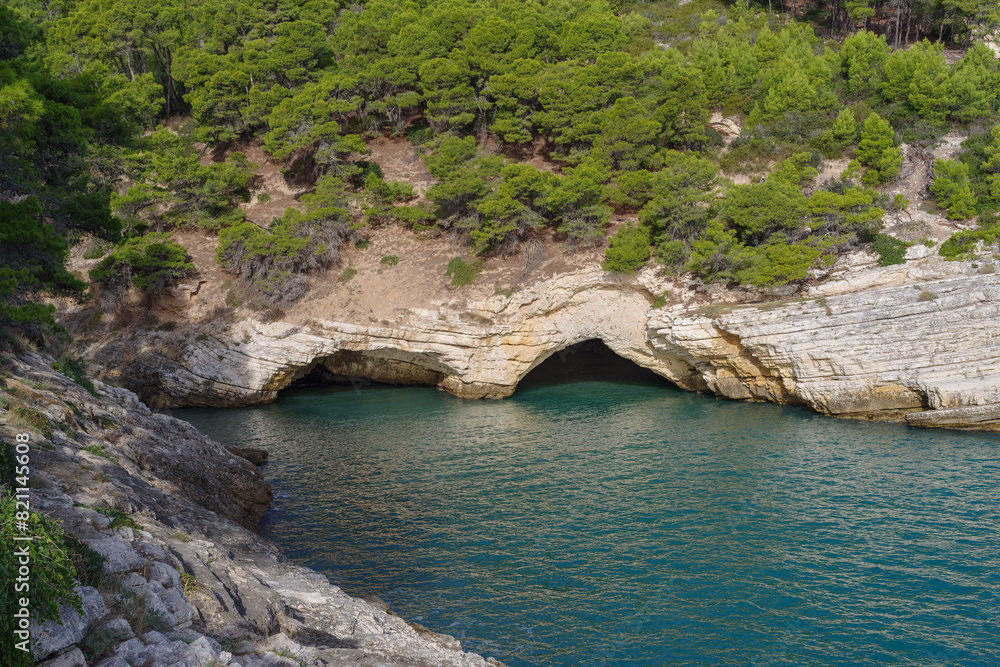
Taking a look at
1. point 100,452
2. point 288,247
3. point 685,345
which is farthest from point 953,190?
point 100,452

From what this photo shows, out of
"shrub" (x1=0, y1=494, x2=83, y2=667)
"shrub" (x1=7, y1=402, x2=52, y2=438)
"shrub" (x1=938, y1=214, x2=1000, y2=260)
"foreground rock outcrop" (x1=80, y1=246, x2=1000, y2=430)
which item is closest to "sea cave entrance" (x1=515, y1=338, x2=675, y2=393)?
"foreground rock outcrop" (x1=80, y1=246, x2=1000, y2=430)

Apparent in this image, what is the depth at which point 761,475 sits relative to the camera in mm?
20297

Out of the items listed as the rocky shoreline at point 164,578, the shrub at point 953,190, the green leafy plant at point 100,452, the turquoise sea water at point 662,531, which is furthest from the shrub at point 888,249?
the green leafy plant at point 100,452

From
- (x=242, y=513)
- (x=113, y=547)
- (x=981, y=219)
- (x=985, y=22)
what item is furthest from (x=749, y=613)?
(x=985, y=22)

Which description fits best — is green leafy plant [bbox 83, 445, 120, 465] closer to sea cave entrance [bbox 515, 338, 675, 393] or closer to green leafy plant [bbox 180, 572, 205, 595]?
green leafy plant [bbox 180, 572, 205, 595]

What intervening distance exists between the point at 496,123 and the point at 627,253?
14.8 metres

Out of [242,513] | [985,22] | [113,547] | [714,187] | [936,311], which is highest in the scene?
[985,22]

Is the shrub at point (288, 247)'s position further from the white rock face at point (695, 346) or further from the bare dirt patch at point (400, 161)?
the bare dirt patch at point (400, 161)

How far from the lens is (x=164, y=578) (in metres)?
8.27

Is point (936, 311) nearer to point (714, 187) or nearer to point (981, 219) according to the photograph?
point (981, 219)

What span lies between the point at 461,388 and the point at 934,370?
2070cm

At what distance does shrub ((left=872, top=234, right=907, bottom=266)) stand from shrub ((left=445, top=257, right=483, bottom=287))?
61.8ft

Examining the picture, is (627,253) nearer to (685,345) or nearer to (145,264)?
(685,345)

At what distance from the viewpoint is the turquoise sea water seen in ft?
40.3
